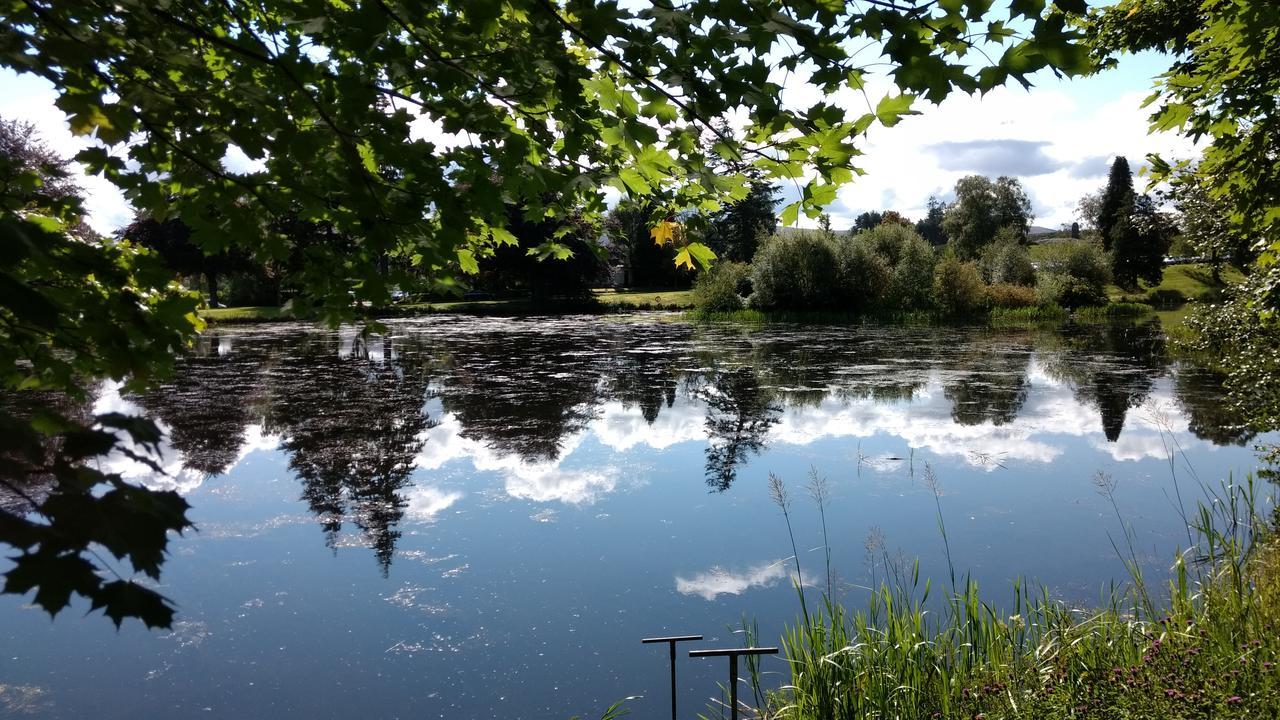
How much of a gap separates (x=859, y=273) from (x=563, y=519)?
22736mm

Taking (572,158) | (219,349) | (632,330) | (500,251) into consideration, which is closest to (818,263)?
(632,330)

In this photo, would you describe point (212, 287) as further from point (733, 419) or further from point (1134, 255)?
point (1134, 255)

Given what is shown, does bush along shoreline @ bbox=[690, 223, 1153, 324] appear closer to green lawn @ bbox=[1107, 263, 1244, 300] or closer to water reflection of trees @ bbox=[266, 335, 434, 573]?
green lawn @ bbox=[1107, 263, 1244, 300]

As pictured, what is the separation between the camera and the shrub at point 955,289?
26.0 m

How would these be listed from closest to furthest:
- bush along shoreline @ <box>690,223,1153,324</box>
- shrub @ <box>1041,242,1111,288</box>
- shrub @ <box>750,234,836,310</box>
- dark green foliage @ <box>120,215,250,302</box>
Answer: bush along shoreline @ <box>690,223,1153,324</box>
shrub @ <box>750,234,836,310</box>
shrub @ <box>1041,242,1111,288</box>
dark green foliage @ <box>120,215,250,302</box>

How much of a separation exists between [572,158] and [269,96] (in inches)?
40.6

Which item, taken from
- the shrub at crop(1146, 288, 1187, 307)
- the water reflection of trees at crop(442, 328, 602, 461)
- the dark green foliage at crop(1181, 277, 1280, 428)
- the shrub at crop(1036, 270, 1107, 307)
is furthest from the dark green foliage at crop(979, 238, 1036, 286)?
the dark green foliage at crop(1181, 277, 1280, 428)

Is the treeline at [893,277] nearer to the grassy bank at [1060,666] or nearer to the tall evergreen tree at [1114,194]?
the tall evergreen tree at [1114,194]

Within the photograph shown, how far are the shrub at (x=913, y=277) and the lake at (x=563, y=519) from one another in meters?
13.4

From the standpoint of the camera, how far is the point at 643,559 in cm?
534

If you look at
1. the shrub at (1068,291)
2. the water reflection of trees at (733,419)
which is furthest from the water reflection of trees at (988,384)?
the shrub at (1068,291)

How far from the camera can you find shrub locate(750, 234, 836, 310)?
2647 cm

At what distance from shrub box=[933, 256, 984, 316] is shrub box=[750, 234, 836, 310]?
12.5 feet

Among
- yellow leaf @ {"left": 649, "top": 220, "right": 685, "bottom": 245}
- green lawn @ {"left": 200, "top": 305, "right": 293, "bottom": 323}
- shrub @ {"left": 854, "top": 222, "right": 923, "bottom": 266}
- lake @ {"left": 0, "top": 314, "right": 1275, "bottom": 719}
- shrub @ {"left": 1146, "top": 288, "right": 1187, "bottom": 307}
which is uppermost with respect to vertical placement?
shrub @ {"left": 854, "top": 222, "right": 923, "bottom": 266}
